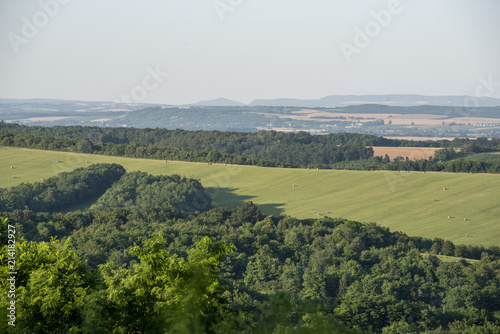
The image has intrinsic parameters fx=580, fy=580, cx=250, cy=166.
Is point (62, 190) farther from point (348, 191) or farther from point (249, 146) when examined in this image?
point (249, 146)

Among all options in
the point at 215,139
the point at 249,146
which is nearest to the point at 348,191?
the point at 249,146

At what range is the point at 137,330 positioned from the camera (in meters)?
14.2

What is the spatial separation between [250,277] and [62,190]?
5544 cm

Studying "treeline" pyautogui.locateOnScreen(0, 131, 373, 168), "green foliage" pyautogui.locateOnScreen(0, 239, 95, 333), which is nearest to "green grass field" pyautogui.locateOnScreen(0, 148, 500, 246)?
"treeline" pyautogui.locateOnScreen(0, 131, 373, 168)

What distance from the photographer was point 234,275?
144ft

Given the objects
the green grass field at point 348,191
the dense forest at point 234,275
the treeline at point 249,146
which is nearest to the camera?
the dense forest at point 234,275

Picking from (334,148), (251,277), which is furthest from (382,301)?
(334,148)

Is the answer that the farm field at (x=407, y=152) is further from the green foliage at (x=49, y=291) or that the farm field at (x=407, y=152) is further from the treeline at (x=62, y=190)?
the green foliage at (x=49, y=291)

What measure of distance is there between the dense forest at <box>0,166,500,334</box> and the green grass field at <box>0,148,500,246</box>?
33.5 feet

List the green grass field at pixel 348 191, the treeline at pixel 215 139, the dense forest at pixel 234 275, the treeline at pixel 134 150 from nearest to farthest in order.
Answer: the dense forest at pixel 234 275 → the green grass field at pixel 348 191 → the treeline at pixel 134 150 → the treeline at pixel 215 139

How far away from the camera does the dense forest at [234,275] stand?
1370 centimetres

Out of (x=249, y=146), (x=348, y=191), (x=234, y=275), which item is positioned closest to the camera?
(x=234, y=275)

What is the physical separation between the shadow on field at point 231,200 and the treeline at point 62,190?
1828 centimetres

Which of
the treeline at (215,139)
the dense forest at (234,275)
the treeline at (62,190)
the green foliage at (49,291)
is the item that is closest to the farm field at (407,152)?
the treeline at (215,139)
